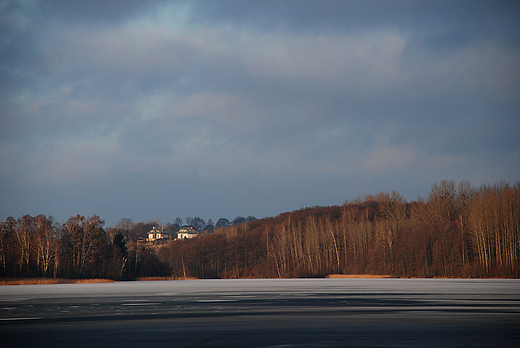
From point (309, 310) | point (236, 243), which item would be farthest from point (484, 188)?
point (309, 310)

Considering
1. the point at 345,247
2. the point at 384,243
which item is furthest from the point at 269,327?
the point at 345,247

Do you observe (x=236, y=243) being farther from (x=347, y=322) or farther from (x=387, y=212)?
(x=347, y=322)

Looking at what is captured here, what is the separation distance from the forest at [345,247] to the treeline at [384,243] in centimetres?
18

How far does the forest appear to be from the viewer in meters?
66.4

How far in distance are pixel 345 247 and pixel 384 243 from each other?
2012cm

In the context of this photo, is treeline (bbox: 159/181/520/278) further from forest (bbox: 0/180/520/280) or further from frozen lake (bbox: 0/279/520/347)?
frozen lake (bbox: 0/279/520/347)

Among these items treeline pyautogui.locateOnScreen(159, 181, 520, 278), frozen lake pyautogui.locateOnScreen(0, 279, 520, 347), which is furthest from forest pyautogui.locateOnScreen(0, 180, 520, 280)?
frozen lake pyautogui.locateOnScreen(0, 279, 520, 347)

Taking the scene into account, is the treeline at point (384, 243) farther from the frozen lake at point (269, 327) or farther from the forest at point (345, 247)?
the frozen lake at point (269, 327)

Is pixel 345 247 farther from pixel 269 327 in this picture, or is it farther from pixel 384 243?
pixel 269 327

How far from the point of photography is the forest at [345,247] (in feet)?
218

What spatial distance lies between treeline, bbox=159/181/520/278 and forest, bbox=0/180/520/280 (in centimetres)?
18

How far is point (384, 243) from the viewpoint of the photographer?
290ft

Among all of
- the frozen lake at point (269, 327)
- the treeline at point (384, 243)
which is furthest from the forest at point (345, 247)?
the frozen lake at point (269, 327)

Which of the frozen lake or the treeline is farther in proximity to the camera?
the treeline
